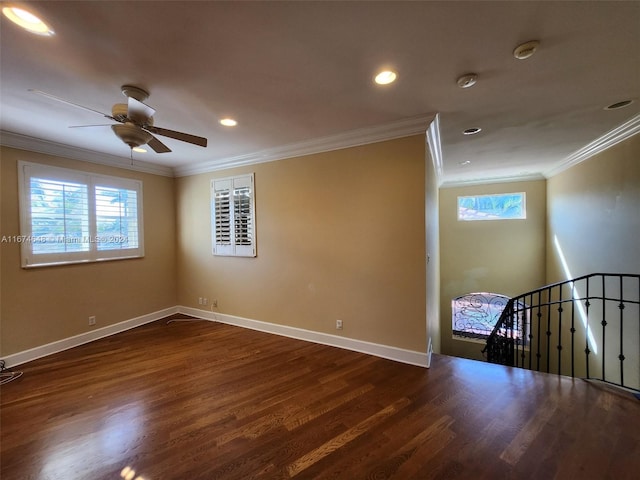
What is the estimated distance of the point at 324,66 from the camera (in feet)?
6.09

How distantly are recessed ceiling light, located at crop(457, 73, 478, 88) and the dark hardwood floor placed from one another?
8.64ft

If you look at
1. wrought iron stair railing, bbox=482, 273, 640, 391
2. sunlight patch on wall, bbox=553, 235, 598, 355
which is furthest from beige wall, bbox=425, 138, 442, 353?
sunlight patch on wall, bbox=553, 235, 598, 355

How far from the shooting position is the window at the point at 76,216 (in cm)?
318

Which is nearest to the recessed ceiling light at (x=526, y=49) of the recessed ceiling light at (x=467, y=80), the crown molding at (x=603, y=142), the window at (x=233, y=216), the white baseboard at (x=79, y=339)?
the recessed ceiling light at (x=467, y=80)

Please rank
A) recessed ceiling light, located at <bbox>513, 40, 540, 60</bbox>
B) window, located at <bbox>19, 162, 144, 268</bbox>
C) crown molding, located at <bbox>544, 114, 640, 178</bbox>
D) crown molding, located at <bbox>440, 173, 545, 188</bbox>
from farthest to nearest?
crown molding, located at <bbox>440, 173, 545, 188</bbox> < window, located at <bbox>19, 162, 144, 268</bbox> < crown molding, located at <bbox>544, 114, 640, 178</bbox> < recessed ceiling light, located at <bbox>513, 40, 540, 60</bbox>

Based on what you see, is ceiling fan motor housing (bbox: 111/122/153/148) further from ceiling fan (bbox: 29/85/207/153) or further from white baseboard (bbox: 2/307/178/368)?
white baseboard (bbox: 2/307/178/368)

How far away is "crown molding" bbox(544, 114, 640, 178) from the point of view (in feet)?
9.72

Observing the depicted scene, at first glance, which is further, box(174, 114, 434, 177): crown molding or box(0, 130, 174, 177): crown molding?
box(0, 130, 174, 177): crown molding

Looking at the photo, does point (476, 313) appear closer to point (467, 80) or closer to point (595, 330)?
point (595, 330)

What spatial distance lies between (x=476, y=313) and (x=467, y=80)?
6.27 m

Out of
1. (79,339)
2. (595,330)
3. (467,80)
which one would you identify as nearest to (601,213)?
(595,330)

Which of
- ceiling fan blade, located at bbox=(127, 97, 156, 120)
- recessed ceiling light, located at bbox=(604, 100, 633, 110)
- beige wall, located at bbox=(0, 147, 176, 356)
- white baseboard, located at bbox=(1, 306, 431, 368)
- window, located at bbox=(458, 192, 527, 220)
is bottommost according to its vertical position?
white baseboard, located at bbox=(1, 306, 431, 368)

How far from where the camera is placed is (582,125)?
3.01 m

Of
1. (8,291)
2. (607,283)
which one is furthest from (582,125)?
(8,291)
